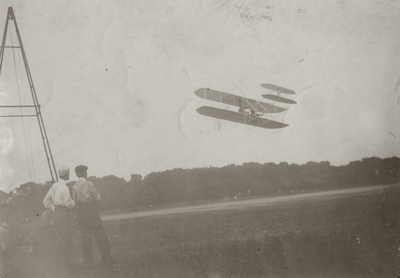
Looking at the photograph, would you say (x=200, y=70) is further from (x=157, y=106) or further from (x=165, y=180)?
(x=165, y=180)

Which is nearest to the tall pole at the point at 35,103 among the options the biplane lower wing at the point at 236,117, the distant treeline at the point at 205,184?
the distant treeline at the point at 205,184

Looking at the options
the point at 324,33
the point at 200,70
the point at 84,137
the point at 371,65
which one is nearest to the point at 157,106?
the point at 200,70

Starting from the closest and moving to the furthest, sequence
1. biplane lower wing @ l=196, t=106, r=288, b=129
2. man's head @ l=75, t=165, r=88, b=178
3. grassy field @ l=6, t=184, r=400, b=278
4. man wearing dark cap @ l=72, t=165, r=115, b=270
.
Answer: grassy field @ l=6, t=184, r=400, b=278 < man wearing dark cap @ l=72, t=165, r=115, b=270 < man's head @ l=75, t=165, r=88, b=178 < biplane lower wing @ l=196, t=106, r=288, b=129

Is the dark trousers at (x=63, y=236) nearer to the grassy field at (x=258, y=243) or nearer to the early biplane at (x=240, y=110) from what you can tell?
the grassy field at (x=258, y=243)

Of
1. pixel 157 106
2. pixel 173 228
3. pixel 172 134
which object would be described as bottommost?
pixel 173 228

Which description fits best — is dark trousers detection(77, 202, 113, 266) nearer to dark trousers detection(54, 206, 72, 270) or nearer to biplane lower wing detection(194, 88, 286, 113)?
dark trousers detection(54, 206, 72, 270)

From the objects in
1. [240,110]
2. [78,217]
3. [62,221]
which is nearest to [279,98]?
[240,110]

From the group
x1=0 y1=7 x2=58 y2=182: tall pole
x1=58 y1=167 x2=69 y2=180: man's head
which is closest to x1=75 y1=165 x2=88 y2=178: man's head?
x1=58 y1=167 x2=69 y2=180: man's head
